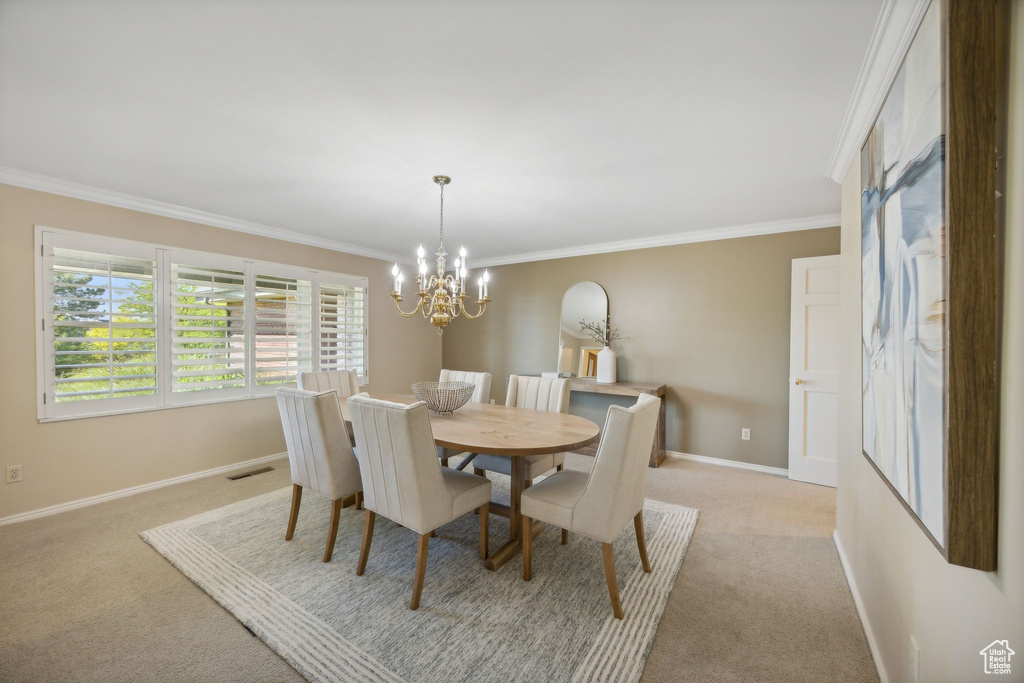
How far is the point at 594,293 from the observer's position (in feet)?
15.9

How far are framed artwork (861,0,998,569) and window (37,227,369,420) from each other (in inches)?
179

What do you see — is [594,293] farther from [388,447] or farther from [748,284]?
[388,447]

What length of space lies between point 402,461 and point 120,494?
116 inches

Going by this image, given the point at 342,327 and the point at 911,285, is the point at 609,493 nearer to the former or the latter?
the point at 911,285

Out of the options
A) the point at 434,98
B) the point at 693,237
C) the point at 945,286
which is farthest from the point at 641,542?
the point at 693,237

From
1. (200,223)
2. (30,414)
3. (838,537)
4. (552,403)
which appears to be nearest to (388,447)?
(552,403)

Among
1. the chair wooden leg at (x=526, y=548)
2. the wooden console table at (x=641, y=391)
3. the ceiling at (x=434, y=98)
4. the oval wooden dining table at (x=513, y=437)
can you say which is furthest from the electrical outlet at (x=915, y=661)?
the wooden console table at (x=641, y=391)

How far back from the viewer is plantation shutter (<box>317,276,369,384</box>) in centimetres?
462

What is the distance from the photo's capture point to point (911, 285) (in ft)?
3.84

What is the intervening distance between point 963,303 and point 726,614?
67.7 inches

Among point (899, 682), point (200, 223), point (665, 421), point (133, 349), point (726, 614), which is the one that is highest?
point (200, 223)

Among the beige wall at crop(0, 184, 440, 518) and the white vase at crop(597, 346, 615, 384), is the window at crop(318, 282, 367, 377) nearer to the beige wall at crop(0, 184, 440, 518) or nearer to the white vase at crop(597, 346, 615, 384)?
the beige wall at crop(0, 184, 440, 518)

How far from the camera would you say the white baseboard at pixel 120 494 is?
9.23 feet

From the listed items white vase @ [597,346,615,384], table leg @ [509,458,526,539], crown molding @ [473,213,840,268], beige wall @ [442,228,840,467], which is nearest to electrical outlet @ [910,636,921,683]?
table leg @ [509,458,526,539]
